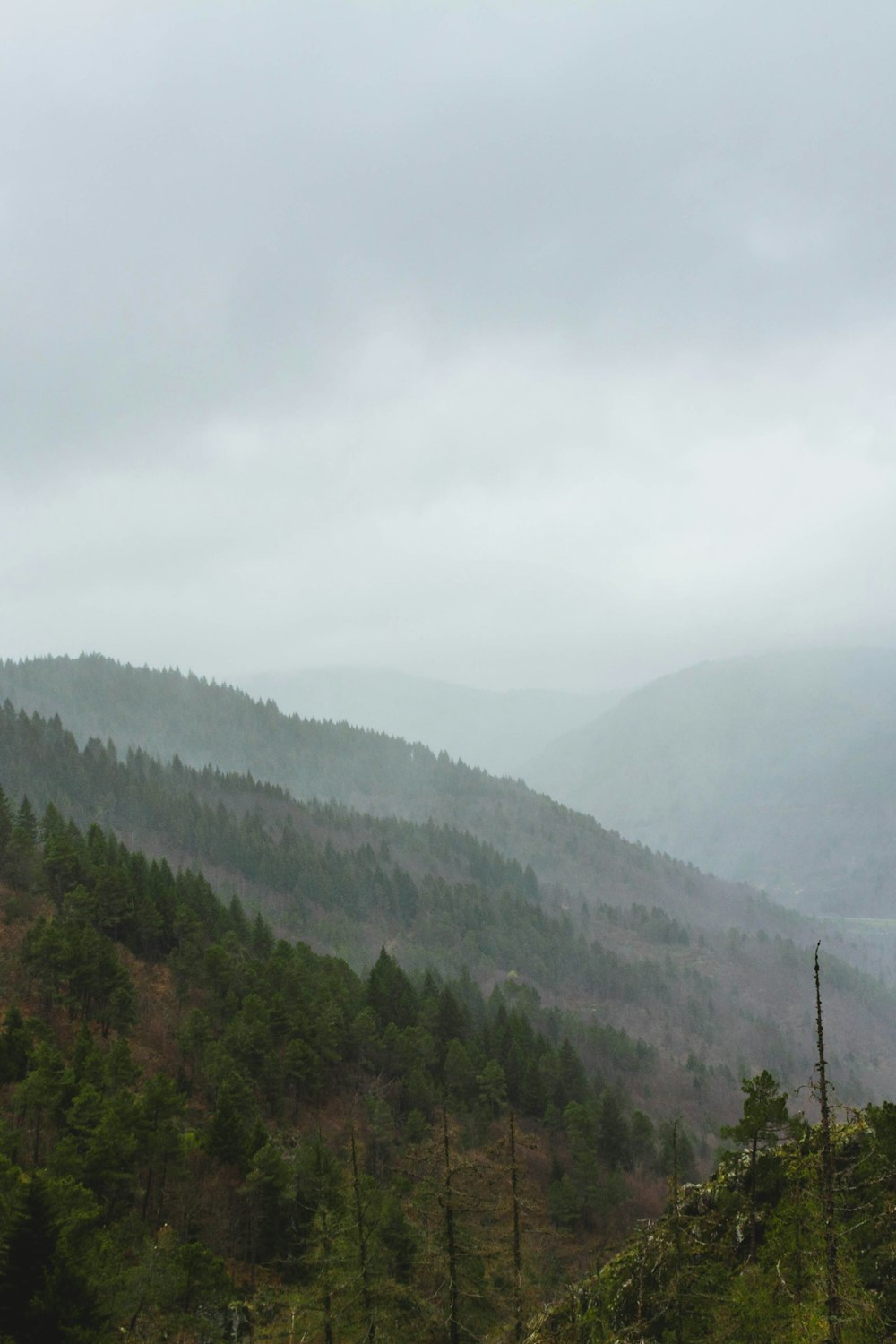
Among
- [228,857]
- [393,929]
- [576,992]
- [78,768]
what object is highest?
[78,768]

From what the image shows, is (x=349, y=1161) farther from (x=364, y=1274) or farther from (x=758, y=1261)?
(x=758, y=1261)

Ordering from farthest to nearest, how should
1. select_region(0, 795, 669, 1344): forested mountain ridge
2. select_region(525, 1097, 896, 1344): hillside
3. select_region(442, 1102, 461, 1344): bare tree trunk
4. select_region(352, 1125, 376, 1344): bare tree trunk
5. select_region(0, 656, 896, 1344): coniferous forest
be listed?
1. select_region(0, 795, 669, 1344): forested mountain ridge
2. select_region(352, 1125, 376, 1344): bare tree trunk
3. select_region(442, 1102, 461, 1344): bare tree trunk
4. select_region(0, 656, 896, 1344): coniferous forest
5. select_region(525, 1097, 896, 1344): hillside

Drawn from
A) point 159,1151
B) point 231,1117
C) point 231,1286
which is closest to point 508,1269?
point 231,1286

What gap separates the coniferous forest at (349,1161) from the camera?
857 inches

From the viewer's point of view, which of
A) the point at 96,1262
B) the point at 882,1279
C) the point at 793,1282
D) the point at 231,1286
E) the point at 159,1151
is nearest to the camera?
the point at 882,1279

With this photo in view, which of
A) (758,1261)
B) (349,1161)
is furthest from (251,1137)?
(758,1261)

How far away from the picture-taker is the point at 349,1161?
35.0 meters

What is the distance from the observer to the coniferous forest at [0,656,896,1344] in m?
21.8

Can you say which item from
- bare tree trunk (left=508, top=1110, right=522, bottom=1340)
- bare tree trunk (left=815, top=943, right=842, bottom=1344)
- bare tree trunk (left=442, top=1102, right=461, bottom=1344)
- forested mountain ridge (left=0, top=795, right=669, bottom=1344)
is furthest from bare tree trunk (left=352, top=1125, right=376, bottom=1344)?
bare tree trunk (left=815, top=943, right=842, bottom=1344)

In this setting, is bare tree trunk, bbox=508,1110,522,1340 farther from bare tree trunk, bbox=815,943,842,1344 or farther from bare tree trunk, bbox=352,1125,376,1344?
bare tree trunk, bbox=815,943,842,1344

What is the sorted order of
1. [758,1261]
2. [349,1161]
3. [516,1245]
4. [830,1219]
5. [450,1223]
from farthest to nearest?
1. [349,1161]
2. [450,1223]
3. [516,1245]
4. [758,1261]
5. [830,1219]

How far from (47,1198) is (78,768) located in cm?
17417

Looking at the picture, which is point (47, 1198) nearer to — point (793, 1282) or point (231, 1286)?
point (231, 1286)

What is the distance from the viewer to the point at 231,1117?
45.8m
